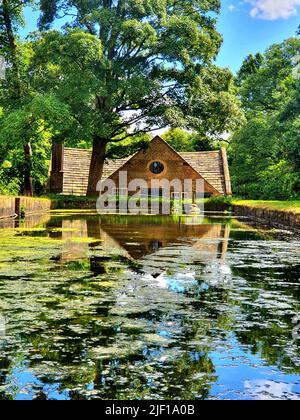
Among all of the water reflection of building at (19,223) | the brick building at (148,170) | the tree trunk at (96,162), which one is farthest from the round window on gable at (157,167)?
the water reflection of building at (19,223)

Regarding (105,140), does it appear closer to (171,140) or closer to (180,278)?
(180,278)

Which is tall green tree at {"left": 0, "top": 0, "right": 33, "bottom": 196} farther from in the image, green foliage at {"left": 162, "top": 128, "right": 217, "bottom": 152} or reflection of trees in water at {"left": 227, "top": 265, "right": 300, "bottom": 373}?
reflection of trees in water at {"left": 227, "top": 265, "right": 300, "bottom": 373}

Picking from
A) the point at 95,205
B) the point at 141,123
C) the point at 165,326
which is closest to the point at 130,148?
the point at 141,123

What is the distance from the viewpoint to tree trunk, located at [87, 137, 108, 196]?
1722 inches

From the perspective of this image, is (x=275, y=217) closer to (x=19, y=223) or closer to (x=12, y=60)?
(x=19, y=223)

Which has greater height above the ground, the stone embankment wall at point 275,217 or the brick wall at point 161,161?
the brick wall at point 161,161

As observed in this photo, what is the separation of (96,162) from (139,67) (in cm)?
778

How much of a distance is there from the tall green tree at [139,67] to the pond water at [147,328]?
2963 cm

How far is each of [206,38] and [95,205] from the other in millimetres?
13897

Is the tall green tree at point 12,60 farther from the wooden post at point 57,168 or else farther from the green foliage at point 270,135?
the green foliage at point 270,135

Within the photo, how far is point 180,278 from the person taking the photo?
7973mm

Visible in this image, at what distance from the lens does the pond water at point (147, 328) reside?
11.8 feet

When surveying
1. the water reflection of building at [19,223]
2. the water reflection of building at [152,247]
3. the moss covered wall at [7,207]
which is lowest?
the water reflection of building at [152,247]

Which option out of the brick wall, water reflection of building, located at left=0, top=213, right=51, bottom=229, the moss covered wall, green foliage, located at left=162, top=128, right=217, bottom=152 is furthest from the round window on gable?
water reflection of building, located at left=0, top=213, right=51, bottom=229
